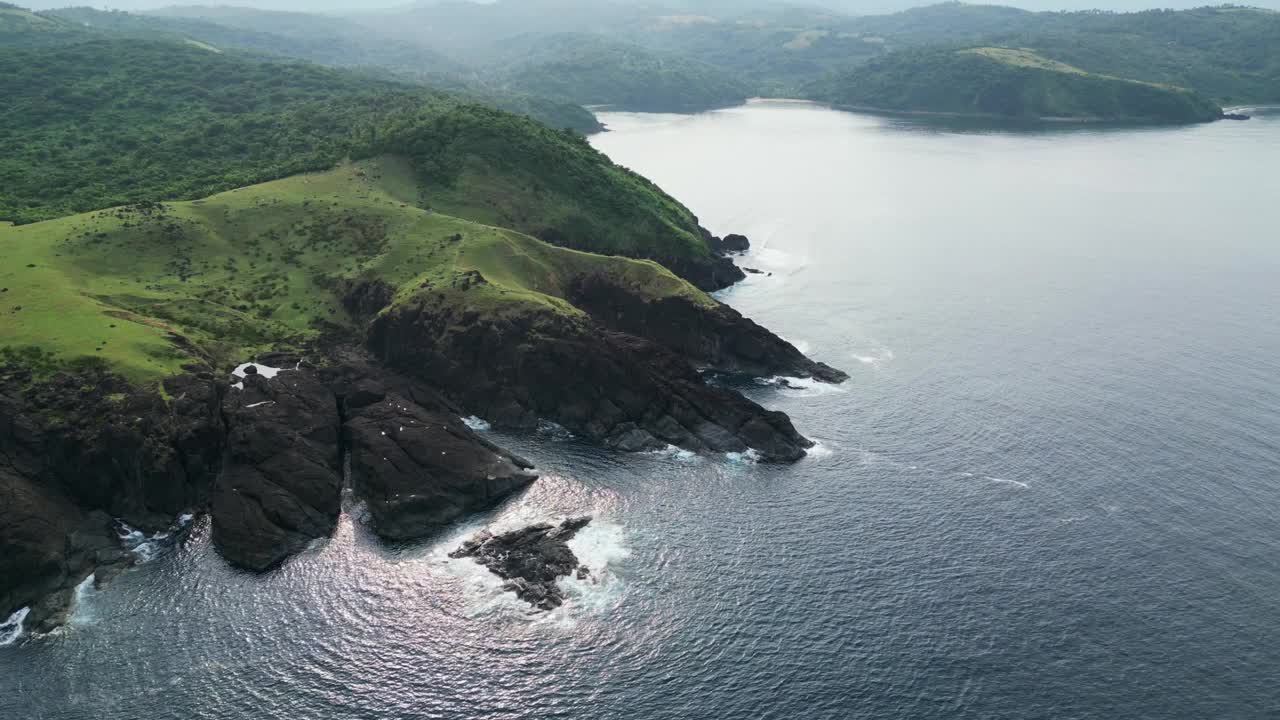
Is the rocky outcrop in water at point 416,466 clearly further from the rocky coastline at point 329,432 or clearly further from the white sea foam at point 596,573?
the white sea foam at point 596,573

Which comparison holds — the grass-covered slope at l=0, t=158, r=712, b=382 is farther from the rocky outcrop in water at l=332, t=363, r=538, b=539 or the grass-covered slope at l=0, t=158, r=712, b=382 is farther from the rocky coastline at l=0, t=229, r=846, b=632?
the rocky outcrop in water at l=332, t=363, r=538, b=539

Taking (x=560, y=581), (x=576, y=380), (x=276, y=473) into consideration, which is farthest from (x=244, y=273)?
(x=560, y=581)

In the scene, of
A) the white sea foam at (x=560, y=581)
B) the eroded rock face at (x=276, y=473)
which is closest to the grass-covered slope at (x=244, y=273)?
the eroded rock face at (x=276, y=473)

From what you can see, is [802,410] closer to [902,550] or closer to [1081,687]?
[902,550]

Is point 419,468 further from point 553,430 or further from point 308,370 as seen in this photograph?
point 308,370

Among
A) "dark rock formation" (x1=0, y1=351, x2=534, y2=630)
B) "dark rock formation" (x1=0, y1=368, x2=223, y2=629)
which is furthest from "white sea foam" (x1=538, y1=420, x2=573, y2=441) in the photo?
"dark rock formation" (x1=0, y1=368, x2=223, y2=629)

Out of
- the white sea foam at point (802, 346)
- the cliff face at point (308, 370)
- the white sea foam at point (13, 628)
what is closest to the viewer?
the white sea foam at point (13, 628)
